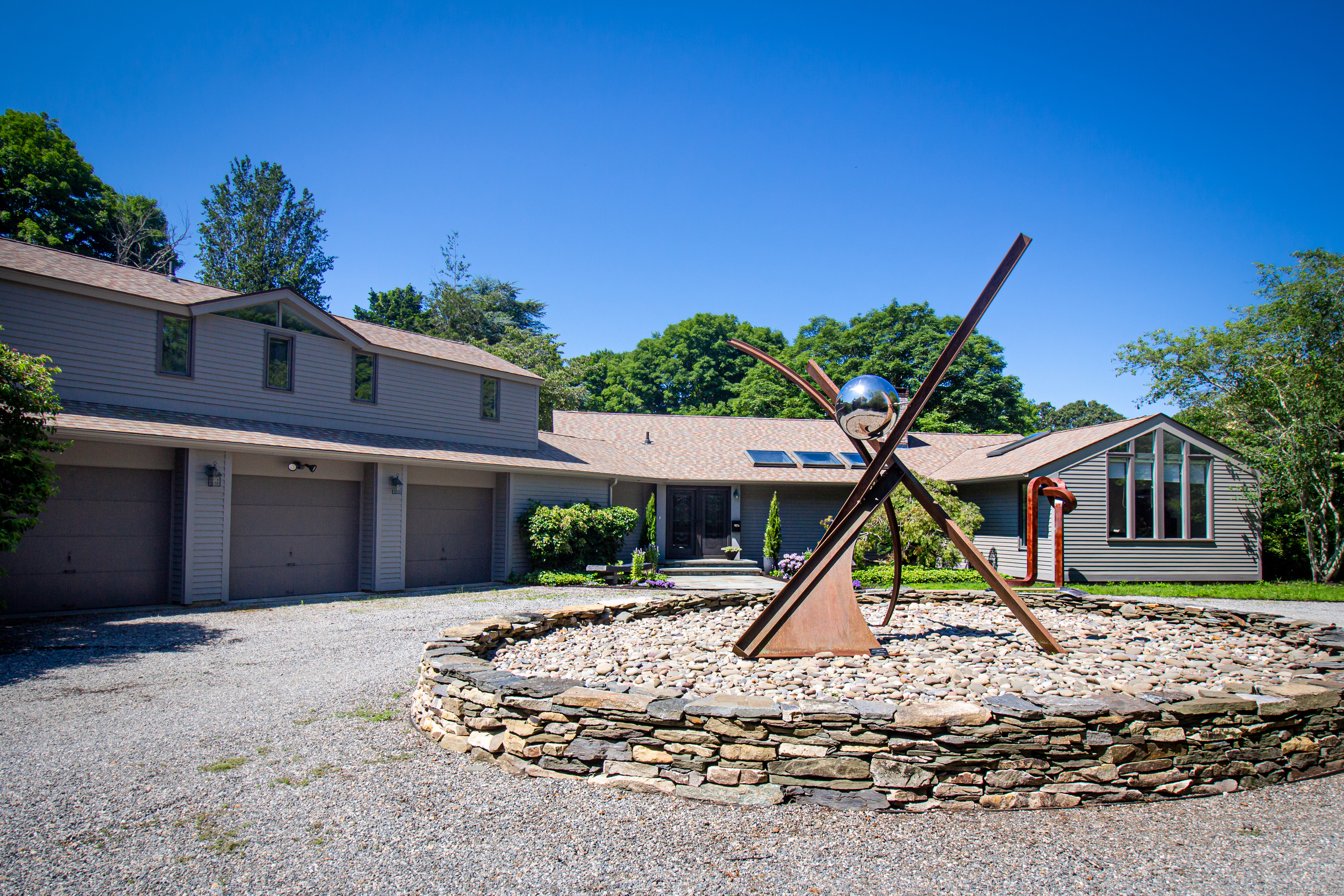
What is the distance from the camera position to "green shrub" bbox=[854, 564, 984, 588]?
48.0ft

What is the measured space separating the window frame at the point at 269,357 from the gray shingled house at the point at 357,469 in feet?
0.16

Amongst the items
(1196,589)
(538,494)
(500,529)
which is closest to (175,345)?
(500,529)

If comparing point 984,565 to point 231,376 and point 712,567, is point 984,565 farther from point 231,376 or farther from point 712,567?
point 231,376

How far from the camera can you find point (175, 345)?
1168cm

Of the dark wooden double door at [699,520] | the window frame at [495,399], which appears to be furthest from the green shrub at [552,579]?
the dark wooden double door at [699,520]

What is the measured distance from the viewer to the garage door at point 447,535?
13953mm

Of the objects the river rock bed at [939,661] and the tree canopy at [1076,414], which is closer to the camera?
the river rock bed at [939,661]

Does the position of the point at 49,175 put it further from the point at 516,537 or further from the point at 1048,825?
the point at 1048,825

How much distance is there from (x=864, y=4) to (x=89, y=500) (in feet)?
43.5

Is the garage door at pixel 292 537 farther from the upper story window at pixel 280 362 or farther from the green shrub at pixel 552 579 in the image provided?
the green shrub at pixel 552 579

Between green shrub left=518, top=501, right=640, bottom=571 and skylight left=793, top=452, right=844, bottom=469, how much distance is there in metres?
6.03

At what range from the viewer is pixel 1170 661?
602cm

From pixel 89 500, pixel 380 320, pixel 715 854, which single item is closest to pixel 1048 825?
pixel 715 854

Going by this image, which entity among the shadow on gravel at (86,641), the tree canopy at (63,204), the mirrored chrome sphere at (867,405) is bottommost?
the shadow on gravel at (86,641)
